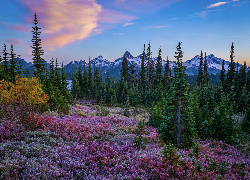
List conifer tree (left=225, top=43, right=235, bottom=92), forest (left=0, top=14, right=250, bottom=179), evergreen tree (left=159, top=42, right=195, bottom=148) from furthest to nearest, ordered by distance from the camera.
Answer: conifer tree (left=225, top=43, right=235, bottom=92) < evergreen tree (left=159, top=42, right=195, bottom=148) < forest (left=0, top=14, right=250, bottom=179)

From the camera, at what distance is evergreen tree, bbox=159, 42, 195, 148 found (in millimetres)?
10852

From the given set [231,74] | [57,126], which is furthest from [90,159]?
[231,74]

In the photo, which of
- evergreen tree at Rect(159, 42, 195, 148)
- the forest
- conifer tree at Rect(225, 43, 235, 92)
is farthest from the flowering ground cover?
conifer tree at Rect(225, 43, 235, 92)

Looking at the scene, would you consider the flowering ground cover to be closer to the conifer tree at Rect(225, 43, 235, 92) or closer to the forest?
the forest

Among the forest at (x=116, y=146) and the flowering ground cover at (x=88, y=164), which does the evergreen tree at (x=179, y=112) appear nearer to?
the forest at (x=116, y=146)

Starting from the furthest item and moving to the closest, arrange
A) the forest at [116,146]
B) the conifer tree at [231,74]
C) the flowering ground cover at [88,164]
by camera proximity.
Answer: the conifer tree at [231,74]
the forest at [116,146]
the flowering ground cover at [88,164]

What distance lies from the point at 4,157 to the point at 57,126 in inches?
200

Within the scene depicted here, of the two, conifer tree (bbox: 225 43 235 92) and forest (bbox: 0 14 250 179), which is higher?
conifer tree (bbox: 225 43 235 92)

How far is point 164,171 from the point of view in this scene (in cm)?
599

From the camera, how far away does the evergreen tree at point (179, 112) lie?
1085 cm

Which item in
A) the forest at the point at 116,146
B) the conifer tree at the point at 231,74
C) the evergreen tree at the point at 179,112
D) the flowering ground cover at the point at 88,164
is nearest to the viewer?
the flowering ground cover at the point at 88,164

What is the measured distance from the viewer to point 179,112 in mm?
11008

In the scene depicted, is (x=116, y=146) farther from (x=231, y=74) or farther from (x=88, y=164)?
(x=231, y=74)

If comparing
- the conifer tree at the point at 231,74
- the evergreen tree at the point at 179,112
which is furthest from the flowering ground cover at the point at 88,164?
the conifer tree at the point at 231,74
